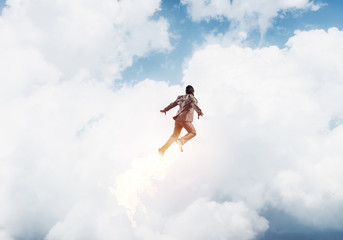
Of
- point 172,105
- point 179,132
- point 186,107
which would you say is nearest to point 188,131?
point 179,132

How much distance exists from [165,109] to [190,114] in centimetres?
164

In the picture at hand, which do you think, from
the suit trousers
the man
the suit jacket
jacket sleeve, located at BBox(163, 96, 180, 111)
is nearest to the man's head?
the man

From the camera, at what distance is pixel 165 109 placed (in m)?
19.0

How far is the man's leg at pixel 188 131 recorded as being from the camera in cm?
1838

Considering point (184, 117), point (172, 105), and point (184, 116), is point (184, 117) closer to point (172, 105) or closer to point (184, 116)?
point (184, 116)

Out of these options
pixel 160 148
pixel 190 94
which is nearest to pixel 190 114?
pixel 190 94

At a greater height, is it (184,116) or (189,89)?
(189,89)

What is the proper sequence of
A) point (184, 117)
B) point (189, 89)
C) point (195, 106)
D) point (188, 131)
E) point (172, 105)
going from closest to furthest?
point (189, 89)
point (184, 117)
point (195, 106)
point (188, 131)
point (172, 105)

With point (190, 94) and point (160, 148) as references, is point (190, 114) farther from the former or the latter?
point (160, 148)

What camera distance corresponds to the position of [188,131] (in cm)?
1870

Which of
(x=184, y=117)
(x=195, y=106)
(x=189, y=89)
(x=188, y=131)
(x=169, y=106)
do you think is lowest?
(x=188, y=131)

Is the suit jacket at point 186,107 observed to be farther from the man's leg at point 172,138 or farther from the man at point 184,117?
the man's leg at point 172,138

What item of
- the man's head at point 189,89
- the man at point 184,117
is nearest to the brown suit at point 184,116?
the man at point 184,117

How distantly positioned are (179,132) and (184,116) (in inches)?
46.0
